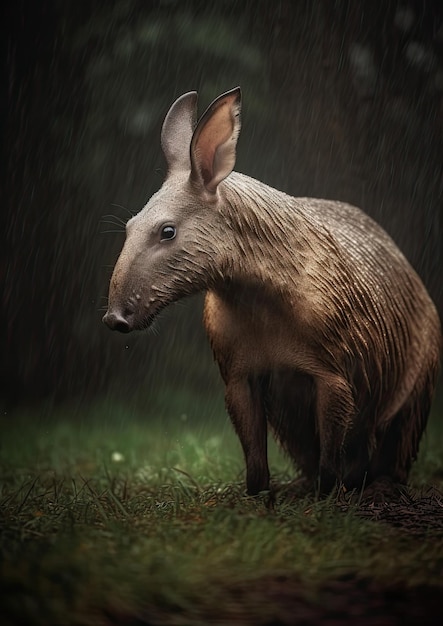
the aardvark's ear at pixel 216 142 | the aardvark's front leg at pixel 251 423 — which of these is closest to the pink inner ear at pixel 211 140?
the aardvark's ear at pixel 216 142

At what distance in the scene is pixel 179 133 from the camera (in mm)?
4020

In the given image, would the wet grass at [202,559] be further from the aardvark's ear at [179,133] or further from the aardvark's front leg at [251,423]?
the aardvark's ear at [179,133]


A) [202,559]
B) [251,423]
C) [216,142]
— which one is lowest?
[202,559]

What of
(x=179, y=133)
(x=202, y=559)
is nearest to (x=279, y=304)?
(x=179, y=133)

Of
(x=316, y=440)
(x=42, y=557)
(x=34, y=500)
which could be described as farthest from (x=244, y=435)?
(x=42, y=557)

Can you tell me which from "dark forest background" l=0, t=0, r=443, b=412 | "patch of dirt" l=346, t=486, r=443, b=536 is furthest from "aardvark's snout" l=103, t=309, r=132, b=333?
"dark forest background" l=0, t=0, r=443, b=412

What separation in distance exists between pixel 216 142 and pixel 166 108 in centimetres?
364

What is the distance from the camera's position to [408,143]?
702 centimetres

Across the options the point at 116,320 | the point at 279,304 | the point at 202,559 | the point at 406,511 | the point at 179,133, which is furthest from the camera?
the point at 179,133

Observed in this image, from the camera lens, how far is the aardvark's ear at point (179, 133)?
389 centimetres

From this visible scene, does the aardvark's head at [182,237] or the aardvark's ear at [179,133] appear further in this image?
the aardvark's ear at [179,133]

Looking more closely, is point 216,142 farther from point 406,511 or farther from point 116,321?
point 406,511

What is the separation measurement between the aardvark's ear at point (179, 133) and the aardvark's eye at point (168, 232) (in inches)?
15.9

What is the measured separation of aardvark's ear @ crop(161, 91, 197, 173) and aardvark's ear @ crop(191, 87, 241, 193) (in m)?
0.21
